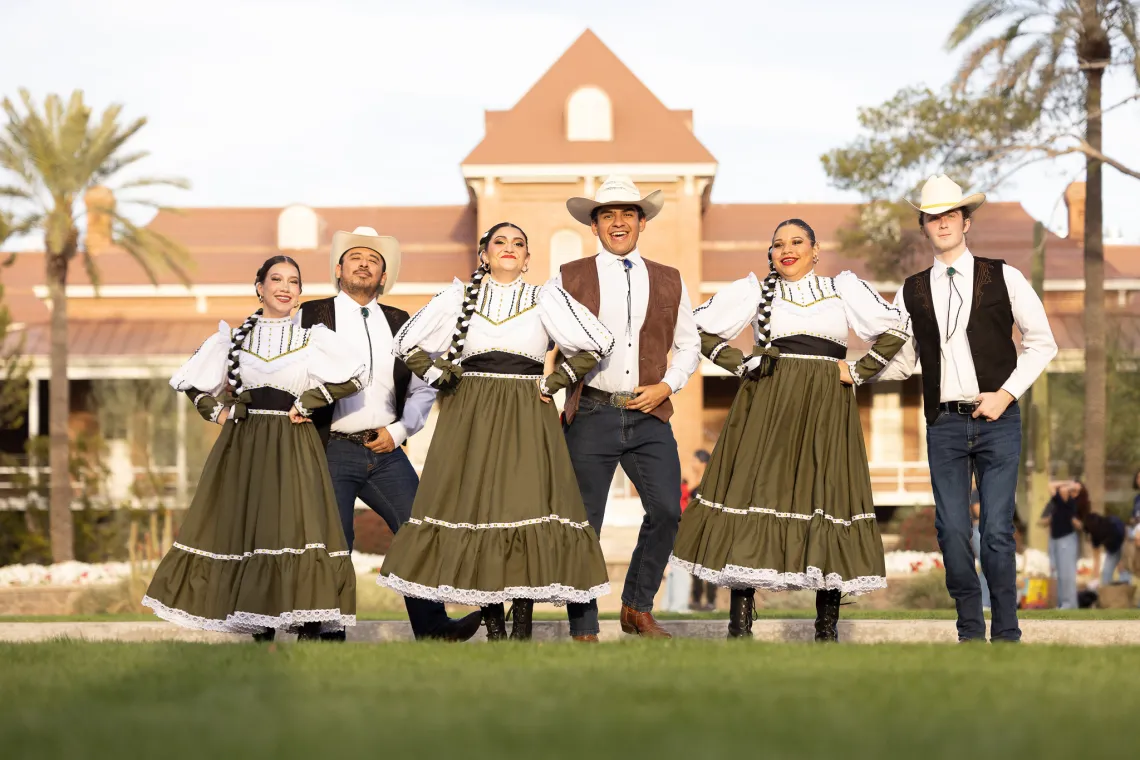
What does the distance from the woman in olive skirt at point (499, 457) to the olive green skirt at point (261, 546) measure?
0.52 meters

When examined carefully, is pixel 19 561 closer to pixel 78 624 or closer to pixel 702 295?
pixel 702 295

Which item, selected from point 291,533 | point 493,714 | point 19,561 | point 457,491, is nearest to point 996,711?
point 493,714

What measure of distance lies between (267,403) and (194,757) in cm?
434

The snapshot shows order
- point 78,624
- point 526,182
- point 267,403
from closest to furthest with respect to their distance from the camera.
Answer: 1. point 267,403
2. point 78,624
3. point 526,182

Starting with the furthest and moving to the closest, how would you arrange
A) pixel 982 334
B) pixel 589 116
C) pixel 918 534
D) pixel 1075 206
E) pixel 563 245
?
pixel 1075 206 < pixel 589 116 < pixel 563 245 < pixel 918 534 < pixel 982 334

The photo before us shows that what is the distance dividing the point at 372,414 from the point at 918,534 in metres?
20.0

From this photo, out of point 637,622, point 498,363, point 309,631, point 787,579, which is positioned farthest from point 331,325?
point 787,579

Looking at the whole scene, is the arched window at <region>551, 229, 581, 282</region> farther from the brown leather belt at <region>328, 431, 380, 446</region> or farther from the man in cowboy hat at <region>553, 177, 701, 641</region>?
the man in cowboy hat at <region>553, 177, 701, 641</region>

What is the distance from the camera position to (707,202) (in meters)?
39.0

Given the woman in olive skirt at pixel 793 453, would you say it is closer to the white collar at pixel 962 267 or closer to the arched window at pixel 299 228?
the white collar at pixel 962 267

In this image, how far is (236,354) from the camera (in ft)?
27.3

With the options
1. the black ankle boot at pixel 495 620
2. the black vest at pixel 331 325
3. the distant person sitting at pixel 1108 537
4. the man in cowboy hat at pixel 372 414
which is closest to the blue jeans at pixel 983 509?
the black ankle boot at pixel 495 620

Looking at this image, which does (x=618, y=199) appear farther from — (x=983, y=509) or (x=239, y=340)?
(x=983, y=509)

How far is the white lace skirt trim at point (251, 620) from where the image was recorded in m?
7.72
